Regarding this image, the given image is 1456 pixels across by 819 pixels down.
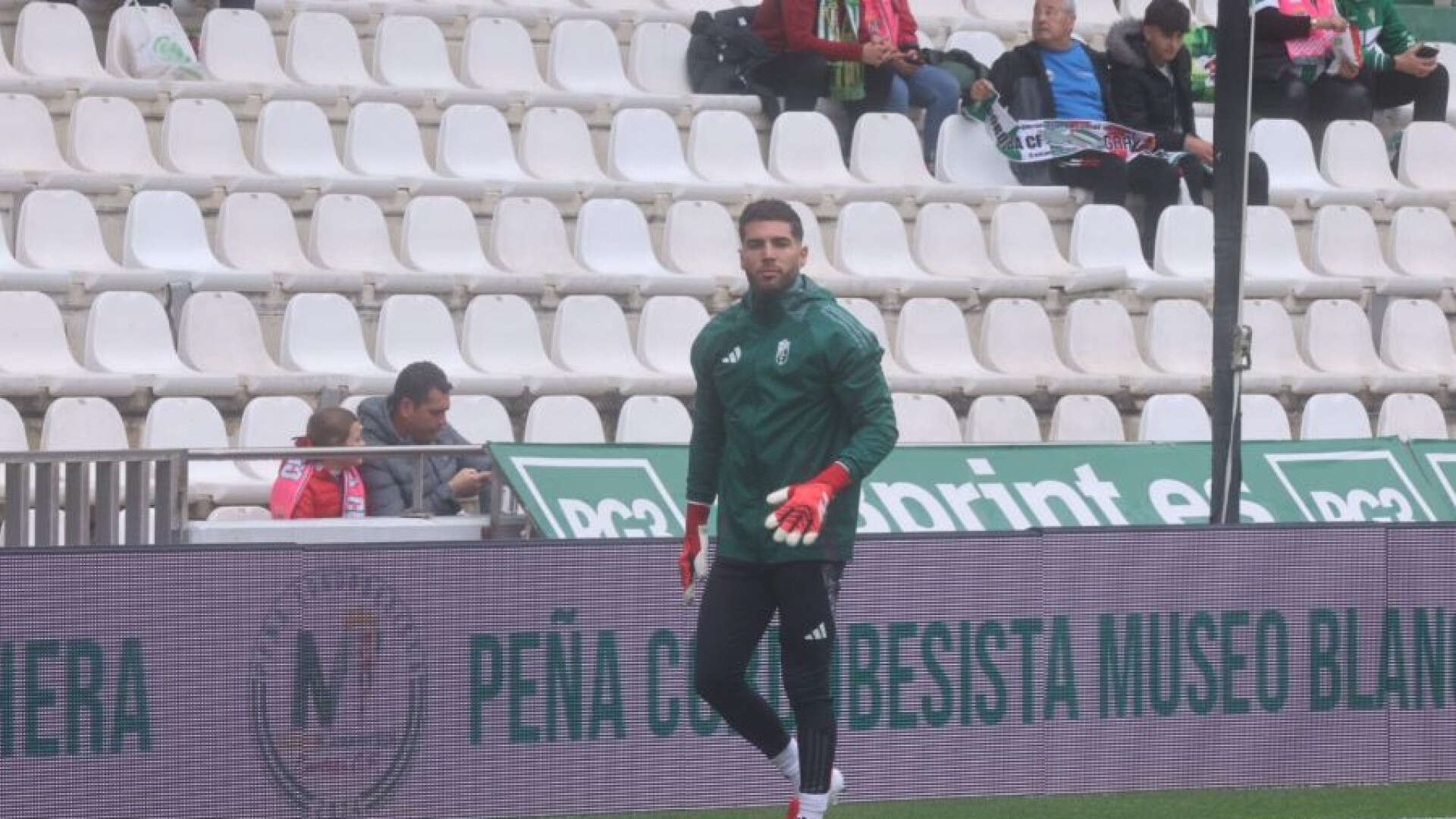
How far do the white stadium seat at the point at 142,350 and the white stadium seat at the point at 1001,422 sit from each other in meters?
3.31

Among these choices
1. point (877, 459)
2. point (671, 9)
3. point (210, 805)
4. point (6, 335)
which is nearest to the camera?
point (877, 459)

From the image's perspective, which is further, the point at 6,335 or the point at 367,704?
the point at 6,335

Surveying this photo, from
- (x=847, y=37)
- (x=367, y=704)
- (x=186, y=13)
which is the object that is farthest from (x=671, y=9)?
(x=367, y=704)

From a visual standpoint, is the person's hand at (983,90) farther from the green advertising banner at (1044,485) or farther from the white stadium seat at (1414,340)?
the green advertising banner at (1044,485)

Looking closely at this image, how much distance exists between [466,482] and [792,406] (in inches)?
83.9

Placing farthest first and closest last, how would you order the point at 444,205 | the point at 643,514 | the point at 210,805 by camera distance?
1. the point at 444,205
2. the point at 643,514
3. the point at 210,805

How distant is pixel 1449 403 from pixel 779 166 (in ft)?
12.0

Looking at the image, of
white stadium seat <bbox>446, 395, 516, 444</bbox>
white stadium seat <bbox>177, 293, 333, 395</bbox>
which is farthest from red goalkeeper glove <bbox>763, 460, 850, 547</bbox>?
white stadium seat <bbox>177, 293, 333, 395</bbox>

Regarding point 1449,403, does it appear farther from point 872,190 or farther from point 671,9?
point 671,9

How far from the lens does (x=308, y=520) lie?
28.8 feet

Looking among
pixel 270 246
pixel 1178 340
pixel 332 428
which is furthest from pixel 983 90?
pixel 332 428

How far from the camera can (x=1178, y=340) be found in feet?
45.0

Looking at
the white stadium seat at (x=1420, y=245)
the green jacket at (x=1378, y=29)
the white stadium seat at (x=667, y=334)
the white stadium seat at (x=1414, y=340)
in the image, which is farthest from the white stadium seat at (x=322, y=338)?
the green jacket at (x=1378, y=29)

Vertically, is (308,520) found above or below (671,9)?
below
